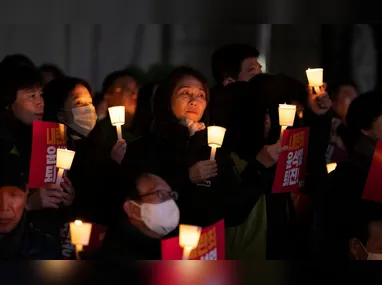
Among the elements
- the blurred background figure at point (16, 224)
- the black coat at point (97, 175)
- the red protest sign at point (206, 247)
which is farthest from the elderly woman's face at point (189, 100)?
the blurred background figure at point (16, 224)

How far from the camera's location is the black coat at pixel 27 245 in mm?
1600

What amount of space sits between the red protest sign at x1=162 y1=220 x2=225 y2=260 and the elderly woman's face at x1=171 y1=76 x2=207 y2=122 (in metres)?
0.21

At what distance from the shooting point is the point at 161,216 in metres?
1.60

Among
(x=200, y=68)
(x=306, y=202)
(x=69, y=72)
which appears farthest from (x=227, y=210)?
(x=69, y=72)

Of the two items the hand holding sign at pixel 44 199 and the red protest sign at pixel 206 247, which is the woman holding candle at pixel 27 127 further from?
the red protest sign at pixel 206 247

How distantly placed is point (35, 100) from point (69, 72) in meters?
0.09

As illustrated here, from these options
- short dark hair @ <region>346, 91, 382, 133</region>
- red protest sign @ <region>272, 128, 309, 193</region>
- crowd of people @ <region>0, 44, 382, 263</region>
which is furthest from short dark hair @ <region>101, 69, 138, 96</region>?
short dark hair @ <region>346, 91, 382, 133</region>

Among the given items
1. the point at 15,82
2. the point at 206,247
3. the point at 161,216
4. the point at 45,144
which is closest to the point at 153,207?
the point at 161,216

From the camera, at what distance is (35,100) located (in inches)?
64.2

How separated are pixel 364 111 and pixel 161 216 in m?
0.44

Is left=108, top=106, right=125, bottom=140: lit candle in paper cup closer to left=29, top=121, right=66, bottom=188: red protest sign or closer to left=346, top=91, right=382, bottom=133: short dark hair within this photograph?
left=29, top=121, right=66, bottom=188: red protest sign

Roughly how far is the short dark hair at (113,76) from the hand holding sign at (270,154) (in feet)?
0.95

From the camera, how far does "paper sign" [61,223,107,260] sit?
1.61 m

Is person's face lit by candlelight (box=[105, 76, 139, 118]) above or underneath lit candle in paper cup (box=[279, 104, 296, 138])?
above
